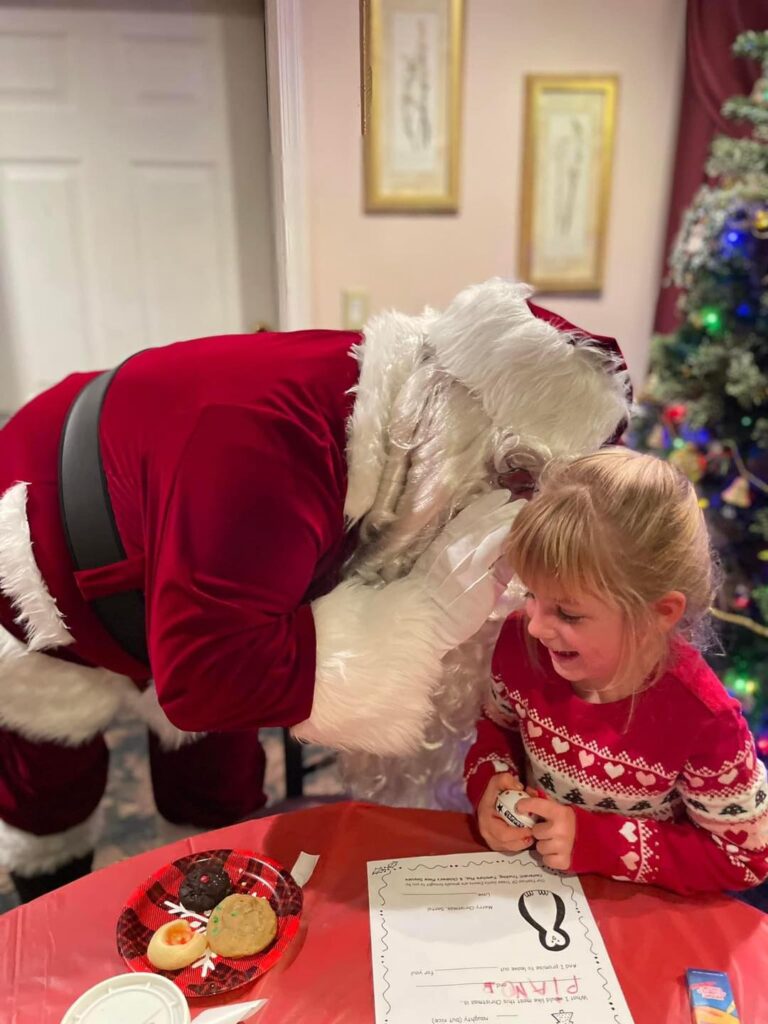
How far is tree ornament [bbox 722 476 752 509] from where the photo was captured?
5.51 ft

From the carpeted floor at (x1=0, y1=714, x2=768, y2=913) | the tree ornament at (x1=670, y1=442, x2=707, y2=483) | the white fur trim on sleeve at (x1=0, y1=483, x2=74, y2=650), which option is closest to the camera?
the white fur trim on sleeve at (x1=0, y1=483, x2=74, y2=650)

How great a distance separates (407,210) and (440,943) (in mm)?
1828

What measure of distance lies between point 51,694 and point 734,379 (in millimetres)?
1396

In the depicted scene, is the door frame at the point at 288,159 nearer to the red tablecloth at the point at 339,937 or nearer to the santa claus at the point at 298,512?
the santa claus at the point at 298,512

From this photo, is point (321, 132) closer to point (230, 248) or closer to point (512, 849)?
point (230, 248)

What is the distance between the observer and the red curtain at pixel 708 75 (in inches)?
79.2

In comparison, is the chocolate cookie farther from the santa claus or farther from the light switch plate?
the light switch plate

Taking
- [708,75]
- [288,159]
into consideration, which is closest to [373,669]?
[288,159]

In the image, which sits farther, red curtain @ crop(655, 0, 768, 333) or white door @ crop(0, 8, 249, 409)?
red curtain @ crop(655, 0, 768, 333)

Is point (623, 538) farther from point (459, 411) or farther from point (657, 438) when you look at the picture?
point (657, 438)

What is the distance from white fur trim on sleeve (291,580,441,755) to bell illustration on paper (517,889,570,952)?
0.69 feet

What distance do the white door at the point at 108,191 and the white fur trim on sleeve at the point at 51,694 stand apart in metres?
1.18

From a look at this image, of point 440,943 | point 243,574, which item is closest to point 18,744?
point 243,574

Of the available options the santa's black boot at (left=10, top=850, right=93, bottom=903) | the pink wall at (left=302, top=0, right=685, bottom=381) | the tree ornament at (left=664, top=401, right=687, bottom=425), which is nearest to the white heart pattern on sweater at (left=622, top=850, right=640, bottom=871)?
the santa's black boot at (left=10, top=850, right=93, bottom=903)
